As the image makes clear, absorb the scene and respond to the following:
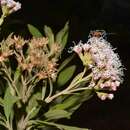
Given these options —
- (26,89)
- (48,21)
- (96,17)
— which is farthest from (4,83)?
(96,17)

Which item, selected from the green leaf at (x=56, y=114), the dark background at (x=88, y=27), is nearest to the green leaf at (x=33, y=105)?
the green leaf at (x=56, y=114)

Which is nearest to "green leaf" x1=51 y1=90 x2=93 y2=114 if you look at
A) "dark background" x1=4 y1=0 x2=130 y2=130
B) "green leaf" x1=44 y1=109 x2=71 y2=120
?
"green leaf" x1=44 y1=109 x2=71 y2=120

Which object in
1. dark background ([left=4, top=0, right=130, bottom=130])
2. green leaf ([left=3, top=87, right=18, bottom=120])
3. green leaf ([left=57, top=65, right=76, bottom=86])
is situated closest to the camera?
green leaf ([left=3, top=87, right=18, bottom=120])

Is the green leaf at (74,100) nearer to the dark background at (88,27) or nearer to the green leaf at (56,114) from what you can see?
the green leaf at (56,114)

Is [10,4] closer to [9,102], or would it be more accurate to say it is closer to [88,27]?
[9,102]

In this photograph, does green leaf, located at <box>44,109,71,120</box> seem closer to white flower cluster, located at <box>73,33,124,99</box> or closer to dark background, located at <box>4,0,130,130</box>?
white flower cluster, located at <box>73,33,124,99</box>

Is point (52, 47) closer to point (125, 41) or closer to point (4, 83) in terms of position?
point (4, 83)

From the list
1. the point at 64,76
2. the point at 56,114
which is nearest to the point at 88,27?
the point at 64,76
